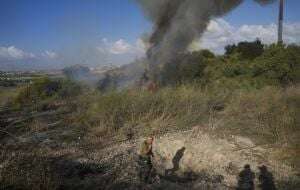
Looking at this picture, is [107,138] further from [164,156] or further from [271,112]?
[271,112]

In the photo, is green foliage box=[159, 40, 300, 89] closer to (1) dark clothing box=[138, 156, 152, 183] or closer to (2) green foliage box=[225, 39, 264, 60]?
(2) green foliage box=[225, 39, 264, 60]

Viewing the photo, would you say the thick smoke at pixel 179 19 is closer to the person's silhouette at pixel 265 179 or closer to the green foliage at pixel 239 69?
the green foliage at pixel 239 69

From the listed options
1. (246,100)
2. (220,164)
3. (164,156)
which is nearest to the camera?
(220,164)

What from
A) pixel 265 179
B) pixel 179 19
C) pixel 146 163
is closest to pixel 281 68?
pixel 179 19

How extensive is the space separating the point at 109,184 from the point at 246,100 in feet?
27.6

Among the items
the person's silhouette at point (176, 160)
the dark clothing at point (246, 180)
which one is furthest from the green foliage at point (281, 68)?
the dark clothing at point (246, 180)

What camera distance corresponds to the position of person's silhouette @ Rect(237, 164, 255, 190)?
10241 mm

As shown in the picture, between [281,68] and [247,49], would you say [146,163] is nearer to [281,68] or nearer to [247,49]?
[281,68]

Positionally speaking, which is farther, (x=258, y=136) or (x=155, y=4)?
(x=155, y=4)

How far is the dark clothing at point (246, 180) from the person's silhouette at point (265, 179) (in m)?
0.21

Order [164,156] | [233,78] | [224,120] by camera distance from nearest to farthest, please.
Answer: [164,156]
[224,120]
[233,78]

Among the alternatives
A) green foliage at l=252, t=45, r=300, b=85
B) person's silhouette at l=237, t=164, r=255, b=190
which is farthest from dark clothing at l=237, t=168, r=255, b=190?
green foliage at l=252, t=45, r=300, b=85

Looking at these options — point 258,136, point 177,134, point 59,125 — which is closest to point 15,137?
point 59,125

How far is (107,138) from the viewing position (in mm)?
14742
